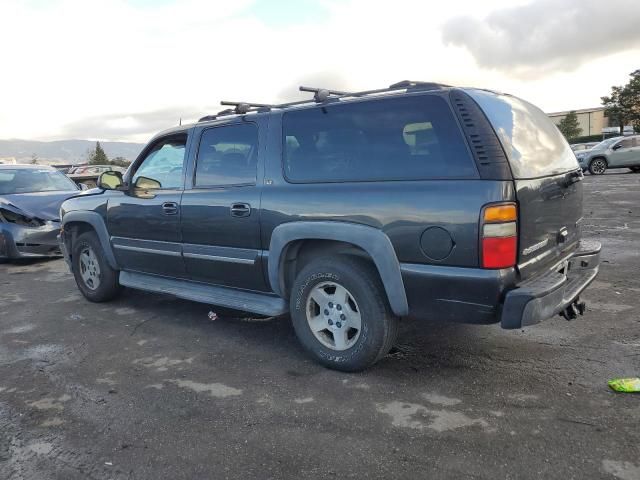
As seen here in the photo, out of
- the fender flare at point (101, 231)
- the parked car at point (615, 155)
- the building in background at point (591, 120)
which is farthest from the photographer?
the building in background at point (591, 120)

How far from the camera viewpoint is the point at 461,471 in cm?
238

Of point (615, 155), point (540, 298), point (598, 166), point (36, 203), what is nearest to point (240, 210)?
point (540, 298)

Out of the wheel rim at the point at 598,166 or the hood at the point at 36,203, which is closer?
the hood at the point at 36,203

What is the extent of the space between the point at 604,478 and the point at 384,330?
4.62 feet

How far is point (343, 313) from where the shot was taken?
3479mm

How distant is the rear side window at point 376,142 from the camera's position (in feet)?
9.90

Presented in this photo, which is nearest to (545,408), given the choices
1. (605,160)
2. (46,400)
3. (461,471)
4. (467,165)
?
(461,471)

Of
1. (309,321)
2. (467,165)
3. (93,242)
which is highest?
(467,165)

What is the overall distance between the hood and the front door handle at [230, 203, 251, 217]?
5.48 meters

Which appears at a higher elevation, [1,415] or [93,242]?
[93,242]

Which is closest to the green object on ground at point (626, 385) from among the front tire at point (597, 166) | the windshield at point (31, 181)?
the windshield at point (31, 181)

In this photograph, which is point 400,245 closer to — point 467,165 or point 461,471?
point 467,165

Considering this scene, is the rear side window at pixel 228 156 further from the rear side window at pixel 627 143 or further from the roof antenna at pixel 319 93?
the rear side window at pixel 627 143

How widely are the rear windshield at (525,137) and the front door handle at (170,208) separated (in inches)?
105
